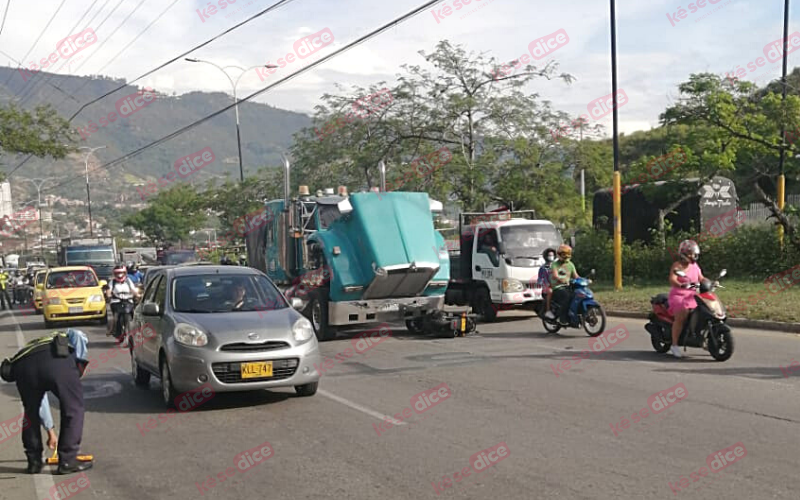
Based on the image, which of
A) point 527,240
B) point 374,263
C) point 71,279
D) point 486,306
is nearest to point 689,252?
point 374,263

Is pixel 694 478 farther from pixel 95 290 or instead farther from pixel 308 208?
pixel 95 290

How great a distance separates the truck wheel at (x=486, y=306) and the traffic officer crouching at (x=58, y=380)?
43.1ft

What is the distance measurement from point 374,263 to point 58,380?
31.0 feet

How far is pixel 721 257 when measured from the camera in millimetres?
23594

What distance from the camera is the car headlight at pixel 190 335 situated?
391 inches

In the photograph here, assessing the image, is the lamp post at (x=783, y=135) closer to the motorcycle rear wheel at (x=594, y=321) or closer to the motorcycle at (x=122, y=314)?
the motorcycle rear wheel at (x=594, y=321)

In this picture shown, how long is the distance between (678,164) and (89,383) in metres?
16.5

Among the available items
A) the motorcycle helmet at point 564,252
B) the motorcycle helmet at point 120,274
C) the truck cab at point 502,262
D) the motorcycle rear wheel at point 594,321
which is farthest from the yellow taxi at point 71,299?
the motorcycle rear wheel at point 594,321

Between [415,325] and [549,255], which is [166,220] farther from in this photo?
[549,255]

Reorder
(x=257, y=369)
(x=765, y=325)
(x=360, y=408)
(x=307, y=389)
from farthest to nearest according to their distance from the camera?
(x=765, y=325)
(x=307, y=389)
(x=360, y=408)
(x=257, y=369)

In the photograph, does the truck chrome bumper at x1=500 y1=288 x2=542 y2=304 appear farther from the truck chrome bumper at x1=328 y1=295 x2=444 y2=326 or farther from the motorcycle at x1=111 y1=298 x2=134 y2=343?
the motorcycle at x1=111 y1=298 x2=134 y2=343

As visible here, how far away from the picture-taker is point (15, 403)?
11445mm

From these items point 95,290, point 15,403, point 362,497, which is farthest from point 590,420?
point 95,290

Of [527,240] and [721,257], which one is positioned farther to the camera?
[721,257]
